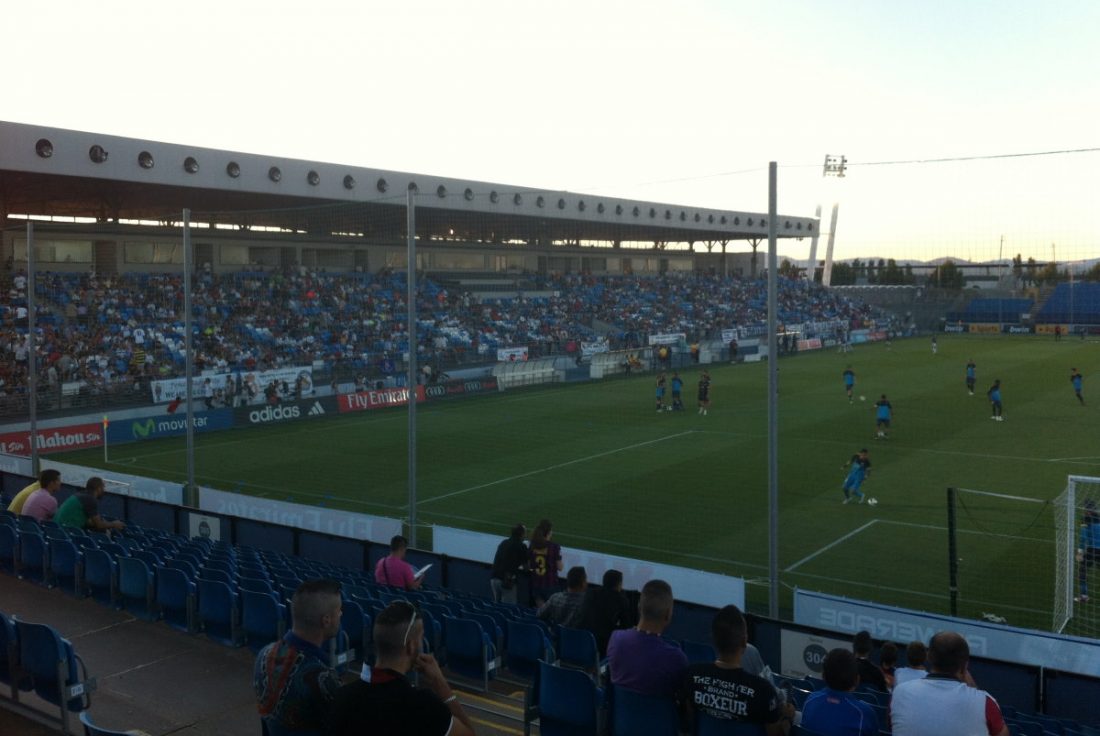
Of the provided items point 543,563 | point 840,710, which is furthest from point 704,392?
point 840,710

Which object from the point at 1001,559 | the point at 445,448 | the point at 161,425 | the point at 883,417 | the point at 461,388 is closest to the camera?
the point at 1001,559

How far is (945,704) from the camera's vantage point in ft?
14.7

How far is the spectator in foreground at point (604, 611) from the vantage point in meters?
7.79

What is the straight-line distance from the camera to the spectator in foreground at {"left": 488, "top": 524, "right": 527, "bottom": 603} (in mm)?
11539

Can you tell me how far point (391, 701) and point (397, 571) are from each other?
6.95 meters

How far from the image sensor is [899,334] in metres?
74.5

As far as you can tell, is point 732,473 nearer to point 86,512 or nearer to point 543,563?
point 543,563

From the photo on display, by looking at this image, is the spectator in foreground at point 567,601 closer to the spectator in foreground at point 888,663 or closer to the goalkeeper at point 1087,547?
the spectator in foreground at point 888,663

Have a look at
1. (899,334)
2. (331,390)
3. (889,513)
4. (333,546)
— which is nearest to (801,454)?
(889,513)

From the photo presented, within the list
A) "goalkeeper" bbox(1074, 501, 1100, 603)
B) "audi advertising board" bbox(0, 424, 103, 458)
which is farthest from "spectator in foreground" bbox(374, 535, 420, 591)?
"audi advertising board" bbox(0, 424, 103, 458)

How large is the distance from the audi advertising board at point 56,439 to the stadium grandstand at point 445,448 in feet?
0.29

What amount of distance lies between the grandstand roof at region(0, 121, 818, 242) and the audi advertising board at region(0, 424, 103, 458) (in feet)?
27.0

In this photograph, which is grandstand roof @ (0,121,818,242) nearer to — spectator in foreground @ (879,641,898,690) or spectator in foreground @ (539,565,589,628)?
spectator in foreground @ (539,565,589,628)

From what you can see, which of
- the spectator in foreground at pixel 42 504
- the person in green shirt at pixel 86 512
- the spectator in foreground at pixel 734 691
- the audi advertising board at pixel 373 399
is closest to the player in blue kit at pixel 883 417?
the audi advertising board at pixel 373 399
